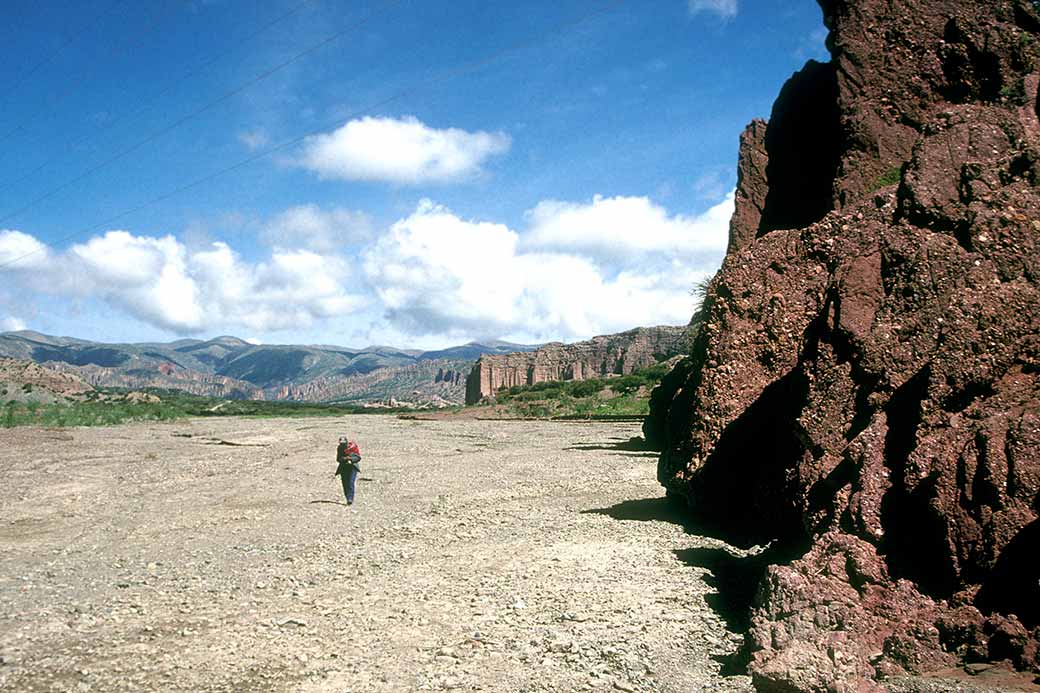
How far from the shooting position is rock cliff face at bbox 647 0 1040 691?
221 inches

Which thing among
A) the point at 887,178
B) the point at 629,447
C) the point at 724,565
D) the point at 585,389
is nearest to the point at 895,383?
the point at 724,565

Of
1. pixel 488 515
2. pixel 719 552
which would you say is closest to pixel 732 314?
pixel 719 552

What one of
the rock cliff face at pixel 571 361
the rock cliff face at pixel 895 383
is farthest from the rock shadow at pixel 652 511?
the rock cliff face at pixel 571 361

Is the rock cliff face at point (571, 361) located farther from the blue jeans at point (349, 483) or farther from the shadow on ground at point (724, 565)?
the shadow on ground at point (724, 565)

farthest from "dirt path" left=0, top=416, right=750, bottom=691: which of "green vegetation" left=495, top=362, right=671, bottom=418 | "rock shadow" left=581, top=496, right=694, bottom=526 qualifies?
"green vegetation" left=495, top=362, right=671, bottom=418

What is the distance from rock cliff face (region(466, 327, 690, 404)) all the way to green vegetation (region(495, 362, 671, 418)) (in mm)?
29839

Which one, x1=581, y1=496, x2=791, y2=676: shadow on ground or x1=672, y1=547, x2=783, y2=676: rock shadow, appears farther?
x1=581, y1=496, x2=791, y2=676: shadow on ground

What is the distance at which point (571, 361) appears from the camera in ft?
382

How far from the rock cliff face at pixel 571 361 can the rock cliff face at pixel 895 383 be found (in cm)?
8816

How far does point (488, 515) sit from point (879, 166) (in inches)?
345

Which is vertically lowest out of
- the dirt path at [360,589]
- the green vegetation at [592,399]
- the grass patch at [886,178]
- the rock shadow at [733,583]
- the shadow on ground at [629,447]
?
the dirt path at [360,589]

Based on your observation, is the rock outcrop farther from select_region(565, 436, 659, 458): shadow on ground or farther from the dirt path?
the dirt path

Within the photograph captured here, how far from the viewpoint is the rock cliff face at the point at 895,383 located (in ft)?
18.4

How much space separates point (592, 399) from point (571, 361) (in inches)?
2213
